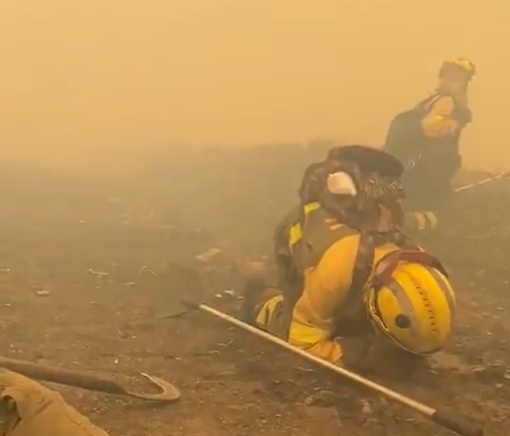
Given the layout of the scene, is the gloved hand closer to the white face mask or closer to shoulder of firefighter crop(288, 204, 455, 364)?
shoulder of firefighter crop(288, 204, 455, 364)

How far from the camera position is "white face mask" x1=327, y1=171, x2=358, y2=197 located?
438 cm

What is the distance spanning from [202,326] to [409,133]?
3518 millimetres

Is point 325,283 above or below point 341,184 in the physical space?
below

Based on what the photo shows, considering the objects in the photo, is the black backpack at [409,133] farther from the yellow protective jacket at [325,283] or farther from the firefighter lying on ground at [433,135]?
the yellow protective jacket at [325,283]

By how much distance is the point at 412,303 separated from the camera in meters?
3.76

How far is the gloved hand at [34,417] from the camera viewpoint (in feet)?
6.89

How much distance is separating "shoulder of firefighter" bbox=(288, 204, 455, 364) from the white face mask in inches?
5.5

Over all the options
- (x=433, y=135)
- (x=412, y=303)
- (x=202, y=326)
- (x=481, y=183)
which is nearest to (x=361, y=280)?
(x=412, y=303)

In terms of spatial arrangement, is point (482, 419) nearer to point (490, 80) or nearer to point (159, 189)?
point (159, 189)

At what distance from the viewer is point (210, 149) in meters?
17.0

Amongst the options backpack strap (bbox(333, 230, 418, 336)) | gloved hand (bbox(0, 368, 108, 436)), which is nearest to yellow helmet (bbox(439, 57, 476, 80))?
backpack strap (bbox(333, 230, 418, 336))

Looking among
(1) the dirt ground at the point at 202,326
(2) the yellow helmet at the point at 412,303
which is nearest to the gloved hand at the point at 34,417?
(1) the dirt ground at the point at 202,326

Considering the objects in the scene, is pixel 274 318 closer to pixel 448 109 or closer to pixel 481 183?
pixel 448 109

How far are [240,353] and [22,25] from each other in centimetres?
4261
